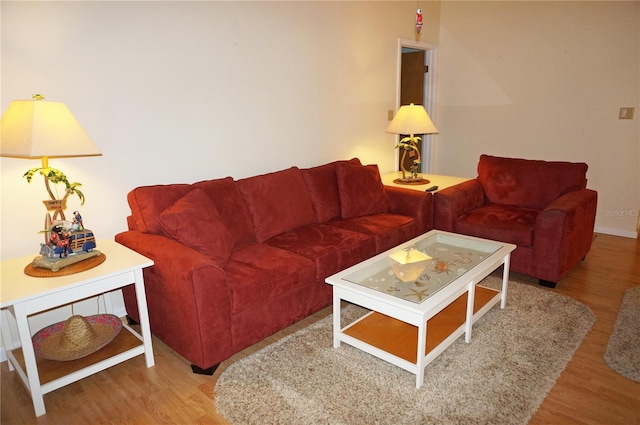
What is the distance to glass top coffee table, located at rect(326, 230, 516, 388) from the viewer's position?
2.10 m

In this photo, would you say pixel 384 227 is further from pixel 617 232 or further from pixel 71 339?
pixel 617 232

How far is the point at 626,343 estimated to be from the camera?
2.44 m

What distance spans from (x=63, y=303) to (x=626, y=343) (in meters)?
2.97

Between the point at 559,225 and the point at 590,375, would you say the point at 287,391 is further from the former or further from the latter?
the point at 559,225

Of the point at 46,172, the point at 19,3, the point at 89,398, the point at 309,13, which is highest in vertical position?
the point at 309,13

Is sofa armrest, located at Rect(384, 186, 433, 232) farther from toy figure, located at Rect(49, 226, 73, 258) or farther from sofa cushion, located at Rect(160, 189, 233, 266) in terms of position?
toy figure, located at Rect(49, 226, 73, 258)

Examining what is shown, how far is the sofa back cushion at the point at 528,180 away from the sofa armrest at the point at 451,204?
0.91 feet

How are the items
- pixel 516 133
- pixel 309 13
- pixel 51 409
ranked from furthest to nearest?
pixel 516 133
pixel 309 13
pixel 51 409

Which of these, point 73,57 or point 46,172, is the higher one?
point 73,57

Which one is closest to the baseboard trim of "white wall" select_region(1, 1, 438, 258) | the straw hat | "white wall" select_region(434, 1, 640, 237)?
"white wall" select_region(434, 1, 640, 237)

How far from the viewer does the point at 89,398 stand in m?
2.08

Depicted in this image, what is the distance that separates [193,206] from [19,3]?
136 cm

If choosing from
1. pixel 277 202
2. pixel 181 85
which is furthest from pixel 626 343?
pixel 181 85

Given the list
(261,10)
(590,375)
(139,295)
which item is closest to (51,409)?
(139,295)
